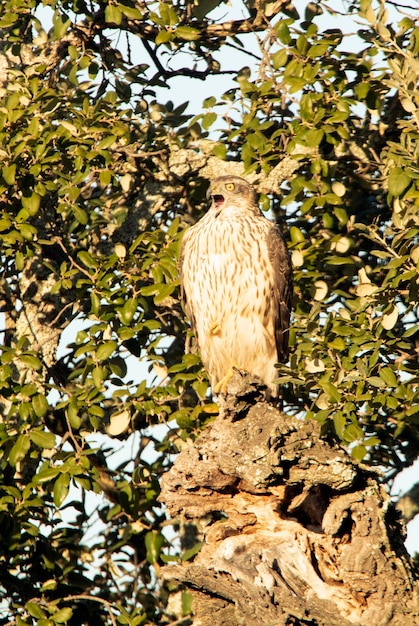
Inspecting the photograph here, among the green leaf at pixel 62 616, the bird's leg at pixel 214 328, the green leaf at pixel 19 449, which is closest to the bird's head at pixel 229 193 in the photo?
the bird's leg at pixel 214 328

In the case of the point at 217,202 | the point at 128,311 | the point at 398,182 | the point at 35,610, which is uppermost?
the point at 398,182

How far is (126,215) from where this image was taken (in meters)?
5.76

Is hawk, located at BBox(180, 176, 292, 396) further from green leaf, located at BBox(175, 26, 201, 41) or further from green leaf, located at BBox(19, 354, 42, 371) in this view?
green leaf, located at BBox(19, 354, 42, 371)

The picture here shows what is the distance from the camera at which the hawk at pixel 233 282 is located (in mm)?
5680

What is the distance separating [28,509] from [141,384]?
0.90 metres

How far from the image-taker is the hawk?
5.68 m

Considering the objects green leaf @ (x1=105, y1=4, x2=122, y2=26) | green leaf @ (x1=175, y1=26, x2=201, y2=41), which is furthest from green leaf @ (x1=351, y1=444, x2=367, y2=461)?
green leaf @ (x1=105, y1=4, x2=122, y2=26)

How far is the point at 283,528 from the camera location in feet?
13.3

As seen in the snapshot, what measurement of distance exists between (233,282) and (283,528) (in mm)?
1989

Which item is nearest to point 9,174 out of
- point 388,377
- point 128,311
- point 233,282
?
point 128,311

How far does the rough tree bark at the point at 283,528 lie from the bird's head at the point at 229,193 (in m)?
1.78

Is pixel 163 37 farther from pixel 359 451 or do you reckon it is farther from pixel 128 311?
pixel 359 451

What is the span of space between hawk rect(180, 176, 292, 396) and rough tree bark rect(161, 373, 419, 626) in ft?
4.90

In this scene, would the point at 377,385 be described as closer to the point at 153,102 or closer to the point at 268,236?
the point at 268,236
